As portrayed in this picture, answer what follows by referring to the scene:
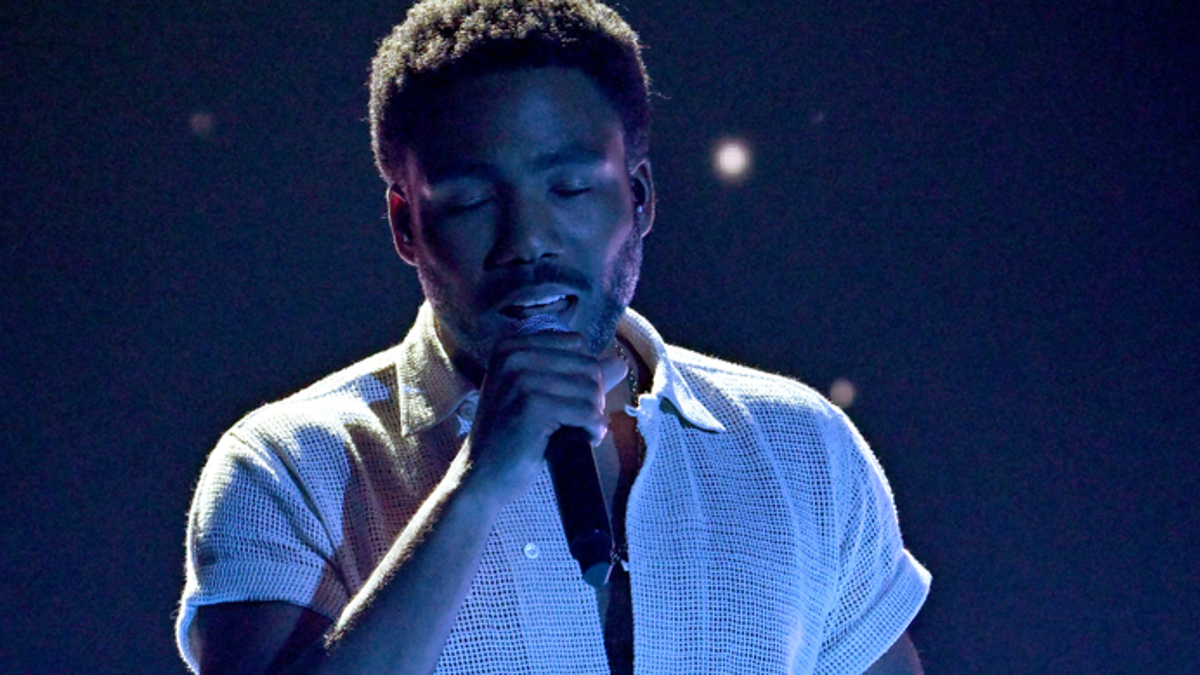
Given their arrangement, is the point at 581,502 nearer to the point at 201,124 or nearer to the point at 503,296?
the point at 503,296

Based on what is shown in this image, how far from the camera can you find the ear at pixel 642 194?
1.56m

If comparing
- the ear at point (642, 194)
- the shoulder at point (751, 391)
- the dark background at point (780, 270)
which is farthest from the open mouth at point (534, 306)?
the dark background at point (780, 270)

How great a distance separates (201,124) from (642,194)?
57.8 inches

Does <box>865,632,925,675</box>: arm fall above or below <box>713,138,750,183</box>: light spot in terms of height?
below

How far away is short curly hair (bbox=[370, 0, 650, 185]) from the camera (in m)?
1.45

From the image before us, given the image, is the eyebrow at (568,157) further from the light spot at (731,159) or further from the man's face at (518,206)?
the light spot at (731,159)

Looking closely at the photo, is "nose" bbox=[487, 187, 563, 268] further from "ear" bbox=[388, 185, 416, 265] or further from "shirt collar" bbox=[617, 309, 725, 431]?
"shirt collar" bbox=[617, 309, 725, 431]

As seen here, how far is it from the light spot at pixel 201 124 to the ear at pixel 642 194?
144cm

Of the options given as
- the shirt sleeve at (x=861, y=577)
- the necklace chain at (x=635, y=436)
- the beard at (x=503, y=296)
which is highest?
the beard at (x=503, y=296)

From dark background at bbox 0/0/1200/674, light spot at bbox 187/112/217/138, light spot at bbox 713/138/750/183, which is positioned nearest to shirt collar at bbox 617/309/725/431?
dark background at bbox 0/0/1200/674

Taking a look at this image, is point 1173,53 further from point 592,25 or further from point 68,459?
point 68,459

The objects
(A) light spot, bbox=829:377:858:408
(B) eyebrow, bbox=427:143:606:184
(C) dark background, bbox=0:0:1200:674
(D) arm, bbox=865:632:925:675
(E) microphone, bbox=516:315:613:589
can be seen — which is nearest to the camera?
(E) microphone, bbox=516:315:613:589

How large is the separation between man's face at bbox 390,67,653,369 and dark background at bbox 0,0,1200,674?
1.31 meters

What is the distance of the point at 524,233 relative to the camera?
1.34m
